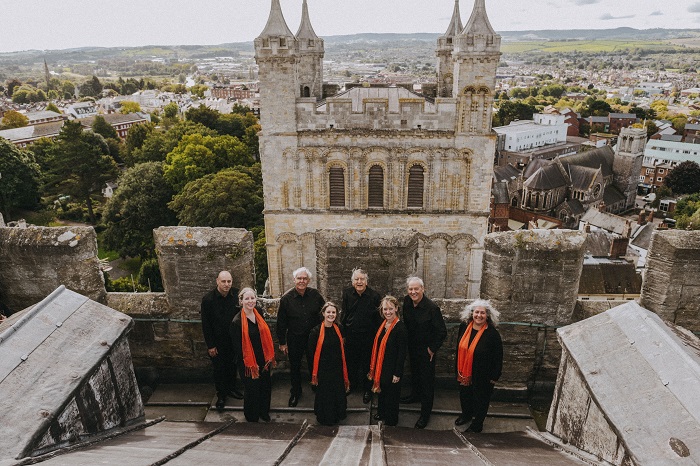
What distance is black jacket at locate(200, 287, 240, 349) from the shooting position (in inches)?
205

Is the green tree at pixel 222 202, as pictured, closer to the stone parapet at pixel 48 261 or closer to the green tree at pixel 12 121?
the stone parapet at pixel 48 261

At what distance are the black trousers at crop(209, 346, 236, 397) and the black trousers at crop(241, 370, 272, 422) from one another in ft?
1.48

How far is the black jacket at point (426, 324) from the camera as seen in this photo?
16.6 feet

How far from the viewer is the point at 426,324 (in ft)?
16.6

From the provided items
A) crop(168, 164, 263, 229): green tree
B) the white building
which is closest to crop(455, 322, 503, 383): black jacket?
crop(168, 164, 263, 229): green tree

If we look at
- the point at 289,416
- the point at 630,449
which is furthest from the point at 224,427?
the point at 630,449

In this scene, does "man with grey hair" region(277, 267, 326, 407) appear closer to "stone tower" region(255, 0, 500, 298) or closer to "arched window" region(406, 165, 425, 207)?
"stone tower" region(255, 0, 500, 298)

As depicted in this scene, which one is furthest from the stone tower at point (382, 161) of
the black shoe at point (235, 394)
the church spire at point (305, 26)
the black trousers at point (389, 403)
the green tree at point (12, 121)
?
the green tree at point (12, 121)

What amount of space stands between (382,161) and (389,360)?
1521 cm

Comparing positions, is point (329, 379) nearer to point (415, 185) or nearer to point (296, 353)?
point (296, 353)

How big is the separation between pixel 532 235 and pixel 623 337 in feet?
5.30

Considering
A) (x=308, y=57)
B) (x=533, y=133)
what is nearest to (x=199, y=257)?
(x=308, y=57)

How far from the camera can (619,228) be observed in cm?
4344

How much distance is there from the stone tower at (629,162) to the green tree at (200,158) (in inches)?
1979
